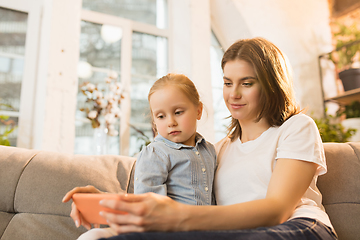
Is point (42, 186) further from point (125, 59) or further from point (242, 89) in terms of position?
point (125, 59)

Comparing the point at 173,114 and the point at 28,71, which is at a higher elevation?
the point at 28,71

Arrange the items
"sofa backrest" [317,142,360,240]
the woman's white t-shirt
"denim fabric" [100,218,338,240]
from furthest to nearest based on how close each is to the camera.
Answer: "sofa backrest" [317,142,360,240]
the woman's white t-shirt
"denim fabric" [100,218,338,240]

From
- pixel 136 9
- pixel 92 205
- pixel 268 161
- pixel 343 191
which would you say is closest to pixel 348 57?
pixel 136 9

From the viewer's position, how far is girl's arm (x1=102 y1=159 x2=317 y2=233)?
63 cm

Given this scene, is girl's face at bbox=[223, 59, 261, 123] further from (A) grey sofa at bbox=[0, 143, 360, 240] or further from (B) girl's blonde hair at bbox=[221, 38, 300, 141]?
(A) grey sofa at bbox=[0, 143, 360, 240]

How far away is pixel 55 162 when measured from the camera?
1391mm

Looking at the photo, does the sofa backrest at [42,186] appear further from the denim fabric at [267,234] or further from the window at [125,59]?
the window at [125,59]

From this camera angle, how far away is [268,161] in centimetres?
98

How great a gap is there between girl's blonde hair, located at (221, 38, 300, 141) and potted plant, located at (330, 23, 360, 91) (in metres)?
2.51

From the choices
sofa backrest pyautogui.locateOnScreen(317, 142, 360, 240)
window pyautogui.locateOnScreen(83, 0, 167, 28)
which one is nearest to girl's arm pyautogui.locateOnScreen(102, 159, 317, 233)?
sofa backrest pyautogui.locateOnScreen(317, 142, 360, 240)

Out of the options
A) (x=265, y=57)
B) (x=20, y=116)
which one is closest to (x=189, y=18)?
(x=20, y=116)

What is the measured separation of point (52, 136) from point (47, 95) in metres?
0.31

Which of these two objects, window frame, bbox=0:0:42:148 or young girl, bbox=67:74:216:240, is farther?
window frame, bbox=0:0:42:148

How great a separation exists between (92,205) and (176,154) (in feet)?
1.30
